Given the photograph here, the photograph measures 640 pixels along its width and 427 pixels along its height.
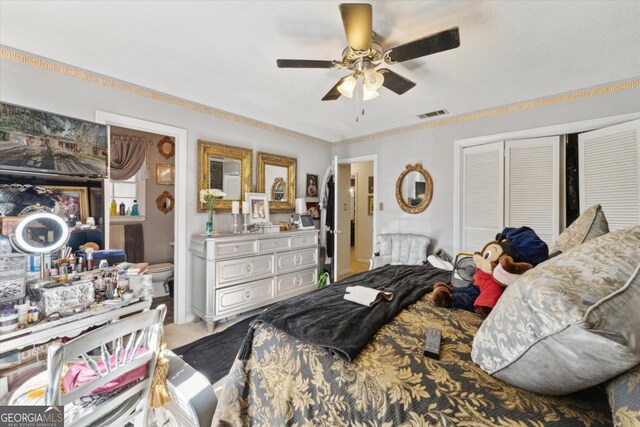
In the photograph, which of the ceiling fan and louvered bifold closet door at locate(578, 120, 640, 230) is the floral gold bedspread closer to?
the ceiling fan

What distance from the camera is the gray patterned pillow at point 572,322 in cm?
58

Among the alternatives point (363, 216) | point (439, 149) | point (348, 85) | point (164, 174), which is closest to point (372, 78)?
point (348, 85)

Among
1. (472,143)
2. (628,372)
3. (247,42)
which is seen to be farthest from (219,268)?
(472,143)

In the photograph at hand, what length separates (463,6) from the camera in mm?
1559

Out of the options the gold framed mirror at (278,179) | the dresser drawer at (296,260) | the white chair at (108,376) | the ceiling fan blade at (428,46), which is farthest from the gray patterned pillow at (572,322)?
the gold framed mirror at (278,179)

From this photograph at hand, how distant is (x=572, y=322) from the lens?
0.60m

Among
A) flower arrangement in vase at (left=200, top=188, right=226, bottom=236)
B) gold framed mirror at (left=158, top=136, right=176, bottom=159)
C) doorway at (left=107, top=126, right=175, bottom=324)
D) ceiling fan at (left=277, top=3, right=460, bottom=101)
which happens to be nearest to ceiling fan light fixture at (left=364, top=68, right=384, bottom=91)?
ceiling fan at (left=277, top=3, right=460, bottom=101)

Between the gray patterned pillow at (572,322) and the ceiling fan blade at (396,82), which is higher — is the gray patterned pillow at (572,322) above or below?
below

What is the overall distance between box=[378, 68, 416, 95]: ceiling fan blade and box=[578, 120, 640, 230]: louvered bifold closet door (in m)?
2.07

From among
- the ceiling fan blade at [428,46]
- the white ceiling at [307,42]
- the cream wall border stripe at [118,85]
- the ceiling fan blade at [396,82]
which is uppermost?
the white ceiling at [307,42]

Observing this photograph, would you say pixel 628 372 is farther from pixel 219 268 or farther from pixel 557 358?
pixel 219 268

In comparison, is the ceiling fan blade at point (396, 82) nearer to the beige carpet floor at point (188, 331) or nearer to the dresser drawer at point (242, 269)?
the dresser drawer at point (242, 269)

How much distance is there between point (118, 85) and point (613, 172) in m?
4.77

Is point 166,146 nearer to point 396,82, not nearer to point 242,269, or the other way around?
point 242,269
